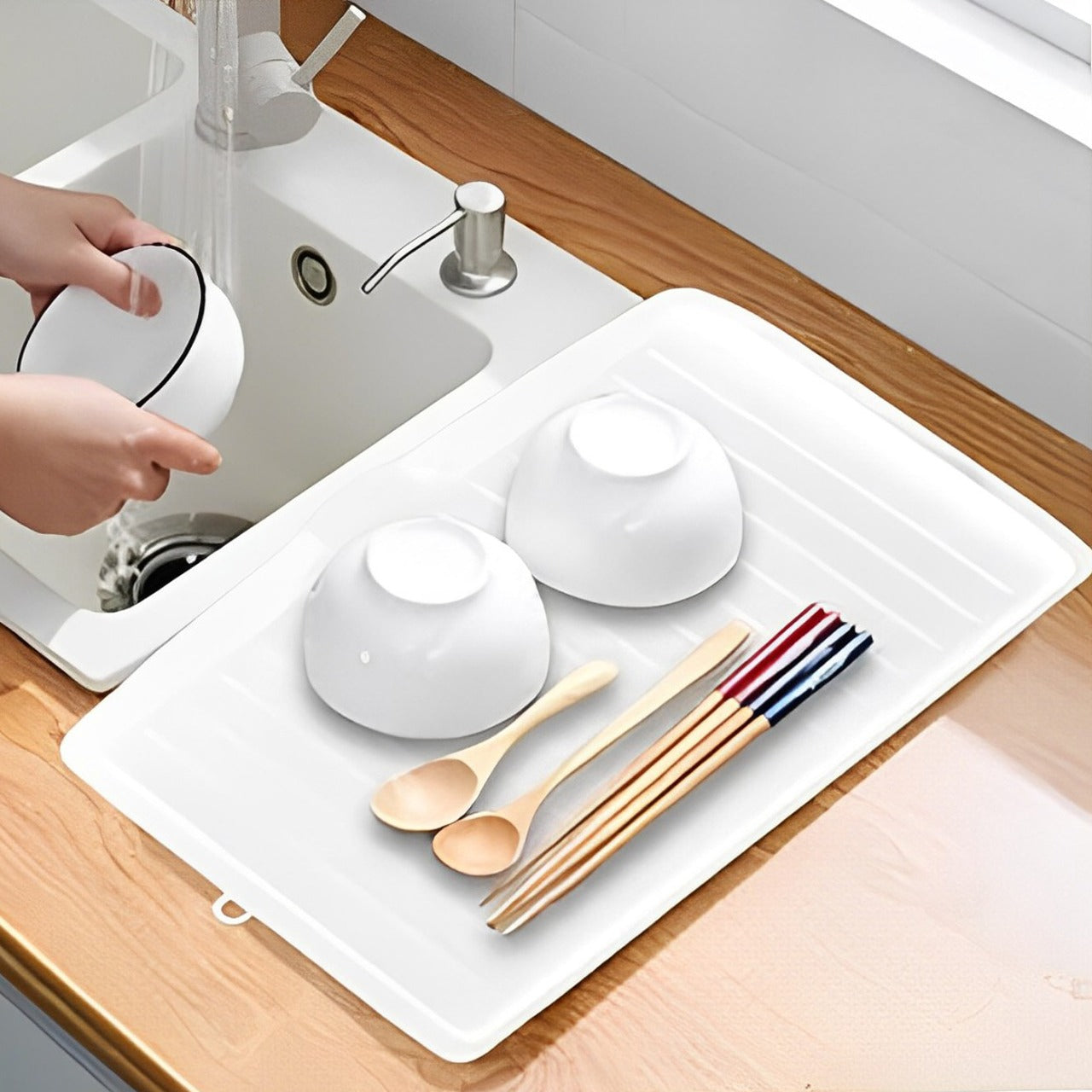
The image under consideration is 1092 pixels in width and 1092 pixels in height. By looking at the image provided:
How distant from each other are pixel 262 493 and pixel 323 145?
0.30 metres

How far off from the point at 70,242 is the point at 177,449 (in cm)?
21

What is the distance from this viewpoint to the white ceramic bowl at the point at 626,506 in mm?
894

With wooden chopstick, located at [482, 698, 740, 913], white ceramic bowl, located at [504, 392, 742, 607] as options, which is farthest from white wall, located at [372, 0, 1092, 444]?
wooden chopstick, located at [482, 698, 740, 913]

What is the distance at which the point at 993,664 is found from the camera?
3.06ft

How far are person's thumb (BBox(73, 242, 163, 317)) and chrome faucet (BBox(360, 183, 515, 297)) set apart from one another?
0.44ft

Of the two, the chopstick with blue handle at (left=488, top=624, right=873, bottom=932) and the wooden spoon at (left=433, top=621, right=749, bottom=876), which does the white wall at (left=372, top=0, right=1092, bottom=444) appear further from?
the wooden spoon at (left=433, top=621, right=749, bottom=876)

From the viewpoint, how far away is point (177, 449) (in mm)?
915

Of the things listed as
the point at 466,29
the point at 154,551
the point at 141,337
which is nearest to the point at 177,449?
the point at 141,337

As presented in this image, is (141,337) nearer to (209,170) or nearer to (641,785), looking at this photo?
(209,170)

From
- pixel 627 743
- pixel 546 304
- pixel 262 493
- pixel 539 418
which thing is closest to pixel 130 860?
pixel 627 743

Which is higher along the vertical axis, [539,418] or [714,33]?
[714,33]

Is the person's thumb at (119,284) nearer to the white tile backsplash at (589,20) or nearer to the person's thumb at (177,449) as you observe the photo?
the person's thumb at (177,449)

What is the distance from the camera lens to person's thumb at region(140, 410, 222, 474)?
0.91m

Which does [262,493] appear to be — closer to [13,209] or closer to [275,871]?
[13,209]
